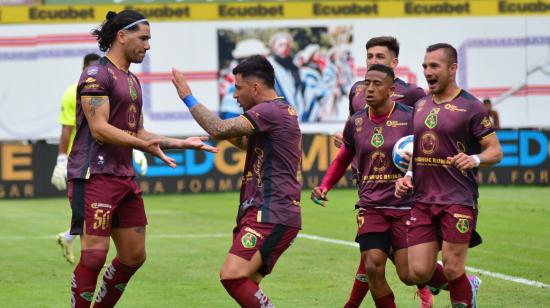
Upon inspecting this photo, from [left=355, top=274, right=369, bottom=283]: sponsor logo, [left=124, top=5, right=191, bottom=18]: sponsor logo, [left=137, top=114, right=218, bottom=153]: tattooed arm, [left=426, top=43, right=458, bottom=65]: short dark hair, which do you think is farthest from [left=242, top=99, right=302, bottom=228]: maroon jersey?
[left=124, top=5, right=191, bottom=18]: sponsor logo

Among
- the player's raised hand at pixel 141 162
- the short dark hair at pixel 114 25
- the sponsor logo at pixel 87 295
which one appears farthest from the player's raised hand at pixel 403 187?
the player's raised hand at pixel 141 162

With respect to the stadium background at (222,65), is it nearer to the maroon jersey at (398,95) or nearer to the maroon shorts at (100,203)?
the maroon jersey at (398,95)

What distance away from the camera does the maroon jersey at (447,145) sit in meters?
10.3

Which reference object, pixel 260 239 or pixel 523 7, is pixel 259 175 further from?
pixel 523 7

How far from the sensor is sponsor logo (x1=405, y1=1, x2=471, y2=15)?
35.7 meters

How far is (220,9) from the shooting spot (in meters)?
34.8

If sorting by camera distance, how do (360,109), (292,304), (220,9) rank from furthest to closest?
(220,9) < (292,304) < (360,109)

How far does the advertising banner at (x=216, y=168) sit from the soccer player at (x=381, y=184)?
16617mm

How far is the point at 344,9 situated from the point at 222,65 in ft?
11.9

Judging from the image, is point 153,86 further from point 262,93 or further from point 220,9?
point 262,93

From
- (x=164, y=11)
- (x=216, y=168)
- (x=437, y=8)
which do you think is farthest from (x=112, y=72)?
(x=437, y=8)

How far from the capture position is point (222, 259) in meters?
16.0

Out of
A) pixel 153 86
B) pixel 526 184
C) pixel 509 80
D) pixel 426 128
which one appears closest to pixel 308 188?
pixel 526 184

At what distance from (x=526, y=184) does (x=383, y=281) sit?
19504mm
